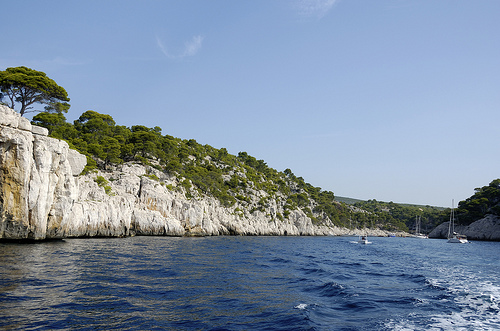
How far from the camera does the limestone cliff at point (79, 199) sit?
2998 cm

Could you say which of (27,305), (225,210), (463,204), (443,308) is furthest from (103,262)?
(463,204)

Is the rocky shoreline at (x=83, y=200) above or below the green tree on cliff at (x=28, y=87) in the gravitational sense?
below

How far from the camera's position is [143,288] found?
48.8ft

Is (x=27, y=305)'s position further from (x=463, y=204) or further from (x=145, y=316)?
(x=463, y=204)

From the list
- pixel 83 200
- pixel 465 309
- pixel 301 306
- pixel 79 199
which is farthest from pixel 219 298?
pixel 79 199

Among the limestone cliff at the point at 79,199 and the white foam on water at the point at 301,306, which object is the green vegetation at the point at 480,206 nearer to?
the limestone cliff at the point at 79,199

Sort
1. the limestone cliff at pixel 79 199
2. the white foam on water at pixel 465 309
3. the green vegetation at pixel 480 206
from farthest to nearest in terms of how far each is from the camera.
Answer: the green vegetation at pixel 480 206, the limestone cliff at pixel 79 199, the white foam on water at pixel 465 309

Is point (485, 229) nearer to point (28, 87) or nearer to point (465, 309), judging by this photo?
point (465, 309)

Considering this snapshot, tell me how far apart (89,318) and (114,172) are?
185 feet

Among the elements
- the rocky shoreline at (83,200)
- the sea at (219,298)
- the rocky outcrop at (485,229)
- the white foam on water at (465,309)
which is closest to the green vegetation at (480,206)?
the rocky outcrop at (485,229)

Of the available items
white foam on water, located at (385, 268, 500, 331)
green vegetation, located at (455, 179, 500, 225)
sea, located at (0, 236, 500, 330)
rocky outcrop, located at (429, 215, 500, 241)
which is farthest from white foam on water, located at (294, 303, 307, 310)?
green vegetation, located at (455, 179, 500, 225)

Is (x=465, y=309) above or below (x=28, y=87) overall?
below

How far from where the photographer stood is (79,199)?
4478 cm

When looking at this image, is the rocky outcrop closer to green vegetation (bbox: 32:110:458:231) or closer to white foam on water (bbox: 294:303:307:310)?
green vegetation (bbox: 32:110:458:231)
